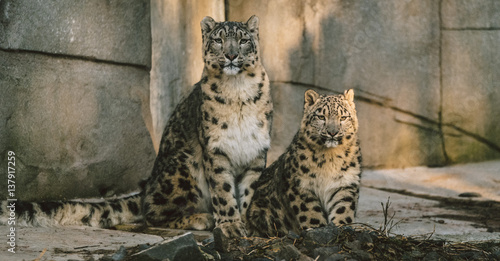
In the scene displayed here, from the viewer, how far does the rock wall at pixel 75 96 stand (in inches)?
210

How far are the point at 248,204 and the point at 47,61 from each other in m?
2.13

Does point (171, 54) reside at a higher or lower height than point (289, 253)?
higher

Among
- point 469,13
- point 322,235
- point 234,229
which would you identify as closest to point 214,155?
point 234,229

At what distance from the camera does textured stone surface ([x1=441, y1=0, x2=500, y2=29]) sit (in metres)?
8.46

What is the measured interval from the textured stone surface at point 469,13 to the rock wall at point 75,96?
4.08 metres

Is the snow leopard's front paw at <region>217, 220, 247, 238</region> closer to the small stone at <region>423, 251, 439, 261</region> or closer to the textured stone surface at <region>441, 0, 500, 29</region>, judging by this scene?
the small stone at <region>423, 251, 439, 261</region>

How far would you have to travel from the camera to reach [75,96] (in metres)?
5.86

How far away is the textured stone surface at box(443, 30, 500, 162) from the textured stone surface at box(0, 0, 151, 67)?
4135 millimetres

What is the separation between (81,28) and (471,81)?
204 inches

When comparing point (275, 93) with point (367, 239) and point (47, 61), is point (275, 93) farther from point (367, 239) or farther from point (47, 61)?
point (367, 239)

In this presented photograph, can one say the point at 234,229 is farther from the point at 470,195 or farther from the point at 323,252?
the point at 470,195

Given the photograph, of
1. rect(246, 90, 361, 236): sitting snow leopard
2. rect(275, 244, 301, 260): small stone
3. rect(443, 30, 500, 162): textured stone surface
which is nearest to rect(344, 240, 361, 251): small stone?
rect(275, 244, 301, 260): small stone

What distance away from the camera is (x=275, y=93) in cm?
842

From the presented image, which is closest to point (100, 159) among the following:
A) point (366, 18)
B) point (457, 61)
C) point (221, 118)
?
point (221, 118)
